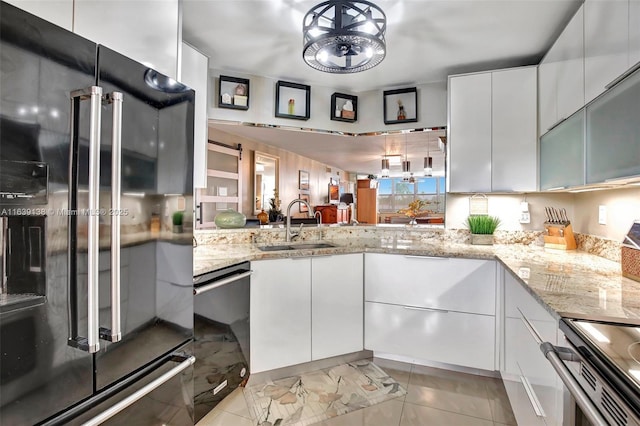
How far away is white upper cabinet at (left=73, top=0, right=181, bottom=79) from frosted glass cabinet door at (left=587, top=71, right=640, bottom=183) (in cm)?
192

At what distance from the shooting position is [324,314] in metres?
2.26

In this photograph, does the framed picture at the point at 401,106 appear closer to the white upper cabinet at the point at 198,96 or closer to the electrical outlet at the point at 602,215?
the electrical outlet at the point at 602,215

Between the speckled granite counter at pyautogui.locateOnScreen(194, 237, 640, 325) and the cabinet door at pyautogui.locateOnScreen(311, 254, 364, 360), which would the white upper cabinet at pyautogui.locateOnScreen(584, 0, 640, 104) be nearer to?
the speckled granite counter at pyautogui.locateOnScreen(194, 237, 640, 325)

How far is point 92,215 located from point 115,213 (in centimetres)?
7

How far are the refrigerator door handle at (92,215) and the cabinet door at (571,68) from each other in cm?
209

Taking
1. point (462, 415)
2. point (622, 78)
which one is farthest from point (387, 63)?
point (462, 415)

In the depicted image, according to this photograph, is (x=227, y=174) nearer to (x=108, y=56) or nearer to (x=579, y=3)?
Result: (x=108, y=56)

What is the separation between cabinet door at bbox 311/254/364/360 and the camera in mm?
2236


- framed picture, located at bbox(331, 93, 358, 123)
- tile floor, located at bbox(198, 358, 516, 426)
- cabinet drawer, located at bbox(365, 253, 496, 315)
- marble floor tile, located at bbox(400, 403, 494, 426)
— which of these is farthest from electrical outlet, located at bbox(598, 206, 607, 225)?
framed picture, located at bbox(331, 93, 358, 123)

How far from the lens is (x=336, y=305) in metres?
2.30

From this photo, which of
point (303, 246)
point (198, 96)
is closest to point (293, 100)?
point (198, 96)

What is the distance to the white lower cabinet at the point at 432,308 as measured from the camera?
6.89 feet

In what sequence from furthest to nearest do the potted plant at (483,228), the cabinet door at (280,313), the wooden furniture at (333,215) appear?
the wooden furniture at (333,215) → the potted plant at (483,228) → the cabinet door at (280,313)

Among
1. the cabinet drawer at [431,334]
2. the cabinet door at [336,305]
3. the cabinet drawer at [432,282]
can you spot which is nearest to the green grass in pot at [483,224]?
the cabinet drawer at [432,282]
